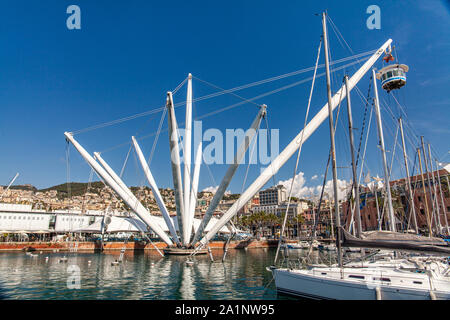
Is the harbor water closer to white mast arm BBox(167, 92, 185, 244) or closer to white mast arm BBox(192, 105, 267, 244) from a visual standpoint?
white mast arm BBox(192, 105, 267, 244)

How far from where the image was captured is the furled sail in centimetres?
1147

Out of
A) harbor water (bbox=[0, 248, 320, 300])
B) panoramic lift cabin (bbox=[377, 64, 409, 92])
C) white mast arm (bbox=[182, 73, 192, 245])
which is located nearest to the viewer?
harbor water (bbox=[0, 248, 320, 300])

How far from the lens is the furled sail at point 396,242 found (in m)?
11.5

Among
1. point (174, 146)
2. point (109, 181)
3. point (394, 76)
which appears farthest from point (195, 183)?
point (394, 76)

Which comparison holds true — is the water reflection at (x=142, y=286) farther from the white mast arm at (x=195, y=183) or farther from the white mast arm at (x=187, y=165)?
the white mast arm at (x=195, y=183)

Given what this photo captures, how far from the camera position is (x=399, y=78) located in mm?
24016

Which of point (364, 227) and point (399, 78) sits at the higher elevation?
point (399, 78)

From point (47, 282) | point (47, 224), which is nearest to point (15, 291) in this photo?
point (47, 282)

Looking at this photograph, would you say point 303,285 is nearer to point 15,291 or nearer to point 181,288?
point 181,288

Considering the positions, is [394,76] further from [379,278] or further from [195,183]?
[195,183]

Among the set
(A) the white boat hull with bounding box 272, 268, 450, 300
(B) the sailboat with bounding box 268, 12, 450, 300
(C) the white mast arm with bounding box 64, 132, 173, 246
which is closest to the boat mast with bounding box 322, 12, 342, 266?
(B) the sailboat with bounding box 268, 12, 450, 300
